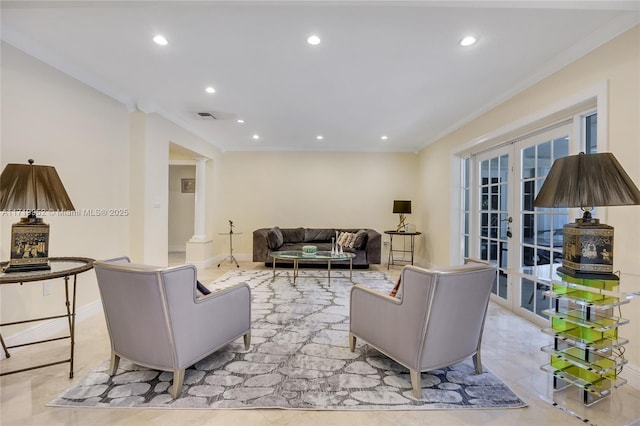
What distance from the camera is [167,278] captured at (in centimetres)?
170

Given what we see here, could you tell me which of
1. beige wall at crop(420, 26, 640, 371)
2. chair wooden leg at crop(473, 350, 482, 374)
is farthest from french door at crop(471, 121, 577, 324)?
chair wooden leg at crop(473, 350, 482, 374)

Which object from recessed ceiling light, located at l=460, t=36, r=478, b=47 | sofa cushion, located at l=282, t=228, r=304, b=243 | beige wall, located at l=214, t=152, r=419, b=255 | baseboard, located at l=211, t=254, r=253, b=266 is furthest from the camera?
beige wall, located at l=214, t=152, r=419, b=255

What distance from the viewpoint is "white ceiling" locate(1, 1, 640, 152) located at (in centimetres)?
202

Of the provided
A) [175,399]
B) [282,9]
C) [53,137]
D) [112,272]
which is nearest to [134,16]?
[282,9]

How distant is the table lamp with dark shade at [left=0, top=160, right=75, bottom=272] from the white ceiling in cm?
113

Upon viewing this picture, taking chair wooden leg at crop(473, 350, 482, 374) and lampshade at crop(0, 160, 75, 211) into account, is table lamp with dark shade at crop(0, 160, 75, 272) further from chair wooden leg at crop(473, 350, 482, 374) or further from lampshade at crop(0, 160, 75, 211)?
chair wooden leg at crop(473, 350, 482, 374)

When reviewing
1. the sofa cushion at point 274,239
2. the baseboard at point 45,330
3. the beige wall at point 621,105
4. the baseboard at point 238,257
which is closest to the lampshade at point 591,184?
the beige wall at point 621,105

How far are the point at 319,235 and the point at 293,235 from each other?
1.86 feet

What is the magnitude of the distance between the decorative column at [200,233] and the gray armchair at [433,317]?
4.53 metres

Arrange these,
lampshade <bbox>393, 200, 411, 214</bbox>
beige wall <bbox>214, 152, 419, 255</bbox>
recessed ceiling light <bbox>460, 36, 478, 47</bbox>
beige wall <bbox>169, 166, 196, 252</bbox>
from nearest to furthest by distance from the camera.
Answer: recessed ceiling light <bbox>460, 36, 478, 47</bbox>
lampshade <bbox>393, 200, 411, 214</bbox>
beige wall <bbox>214, 152, 419, 255</bbox>
beige wall <bbox>169, 166, 196, 252</bbox>

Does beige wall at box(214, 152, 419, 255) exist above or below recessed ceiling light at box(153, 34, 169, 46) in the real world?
below

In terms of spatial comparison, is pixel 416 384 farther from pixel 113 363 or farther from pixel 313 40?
pixel 313 40

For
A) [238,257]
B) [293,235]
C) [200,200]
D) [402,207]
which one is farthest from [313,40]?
[238,257]

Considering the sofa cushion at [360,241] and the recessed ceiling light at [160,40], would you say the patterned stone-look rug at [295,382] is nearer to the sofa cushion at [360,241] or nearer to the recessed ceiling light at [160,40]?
the recessed ceiling light at [160,40]
